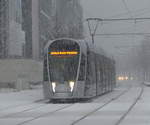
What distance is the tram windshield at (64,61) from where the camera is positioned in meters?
27.5

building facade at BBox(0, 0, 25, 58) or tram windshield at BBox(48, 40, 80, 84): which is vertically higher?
building facade at BBox(0, 0, 25, 58)

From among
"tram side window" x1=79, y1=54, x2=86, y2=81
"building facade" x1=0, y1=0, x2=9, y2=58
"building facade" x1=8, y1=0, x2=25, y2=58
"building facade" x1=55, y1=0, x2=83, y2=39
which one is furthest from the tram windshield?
"building facade" x1=8, y1=0, x2=25, y2=58

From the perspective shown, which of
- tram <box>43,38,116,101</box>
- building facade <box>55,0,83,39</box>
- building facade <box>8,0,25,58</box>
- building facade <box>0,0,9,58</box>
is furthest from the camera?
building facade <box>55,0,83,39</box>

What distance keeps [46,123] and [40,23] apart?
6575cm

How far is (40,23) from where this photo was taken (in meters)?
81.3

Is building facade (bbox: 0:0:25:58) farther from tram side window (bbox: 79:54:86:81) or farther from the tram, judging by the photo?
tram side window (bbox: 79:54:86:81)

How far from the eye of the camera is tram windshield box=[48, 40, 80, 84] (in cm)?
2755

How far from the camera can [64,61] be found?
27.8 m

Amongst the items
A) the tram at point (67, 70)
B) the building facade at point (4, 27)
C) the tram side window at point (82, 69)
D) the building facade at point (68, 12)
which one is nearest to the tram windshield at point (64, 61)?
the tram at point (67, 70)

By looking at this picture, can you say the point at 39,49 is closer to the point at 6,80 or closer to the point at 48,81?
the point at 6,80

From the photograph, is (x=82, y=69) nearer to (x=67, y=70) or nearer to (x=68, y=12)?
(x=67, y=70)


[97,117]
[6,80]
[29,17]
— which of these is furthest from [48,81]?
[29,17]

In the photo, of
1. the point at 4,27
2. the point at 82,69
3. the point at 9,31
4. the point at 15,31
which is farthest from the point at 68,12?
the point at 82,69

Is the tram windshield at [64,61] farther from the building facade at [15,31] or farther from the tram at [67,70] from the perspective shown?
the building facade at [15,31]
